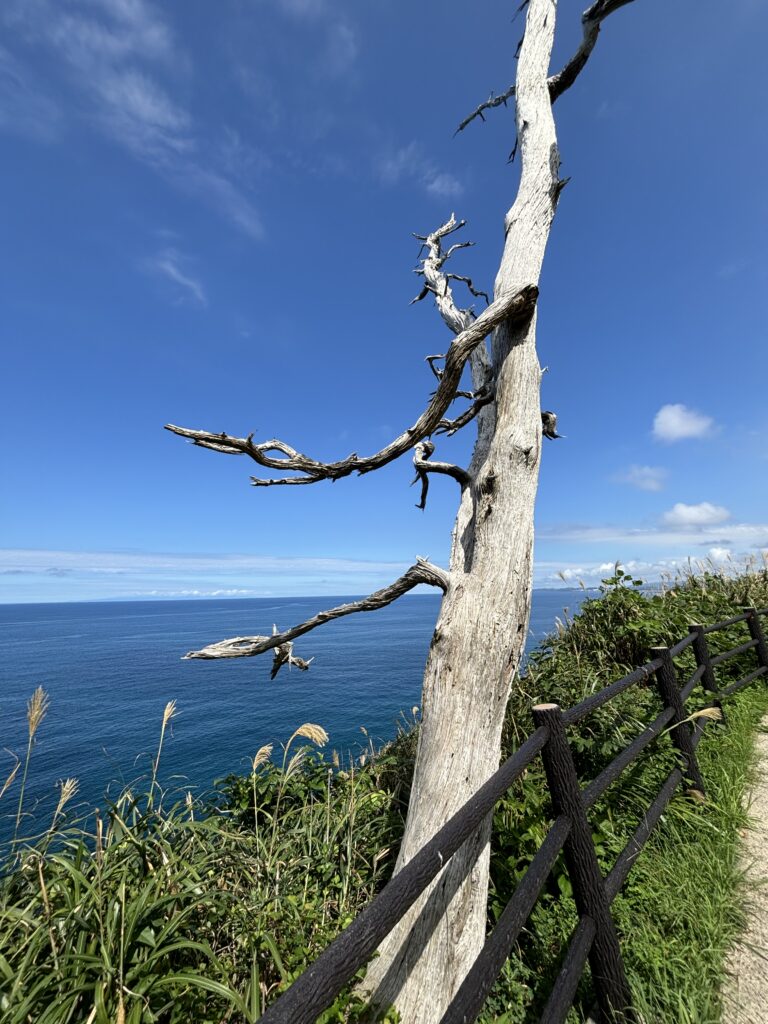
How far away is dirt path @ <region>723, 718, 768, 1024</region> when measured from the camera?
230cm

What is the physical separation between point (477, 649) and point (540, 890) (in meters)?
1.38

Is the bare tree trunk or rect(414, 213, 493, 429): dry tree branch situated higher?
rect(414, 213, 493, 429): dry tree branch

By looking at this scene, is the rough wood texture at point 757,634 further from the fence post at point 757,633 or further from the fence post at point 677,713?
the fence post at point 677,713

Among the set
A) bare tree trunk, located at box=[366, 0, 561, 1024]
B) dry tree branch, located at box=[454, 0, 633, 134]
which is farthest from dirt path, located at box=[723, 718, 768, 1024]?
dry tree branch, located at box=[454, 0, 633, 134]

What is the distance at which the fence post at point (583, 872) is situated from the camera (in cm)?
222

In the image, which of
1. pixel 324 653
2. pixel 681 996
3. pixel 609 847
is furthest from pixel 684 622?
pixel 324 653

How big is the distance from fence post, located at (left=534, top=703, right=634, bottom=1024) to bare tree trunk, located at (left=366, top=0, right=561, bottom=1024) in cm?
73

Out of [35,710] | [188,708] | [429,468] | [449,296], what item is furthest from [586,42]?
[188,708]

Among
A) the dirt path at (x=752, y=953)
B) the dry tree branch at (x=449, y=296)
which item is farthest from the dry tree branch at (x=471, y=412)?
the dirt path at (x=752, y=953)

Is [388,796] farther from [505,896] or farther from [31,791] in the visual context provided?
[31,791]

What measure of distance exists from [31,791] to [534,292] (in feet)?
79.3

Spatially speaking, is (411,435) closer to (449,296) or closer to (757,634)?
(449,296)

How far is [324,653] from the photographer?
2004 inches

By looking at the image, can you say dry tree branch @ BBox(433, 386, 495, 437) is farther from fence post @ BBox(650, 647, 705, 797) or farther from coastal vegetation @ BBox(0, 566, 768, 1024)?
coastal vegetation @ BBox(0, 566, 768, 1024)
